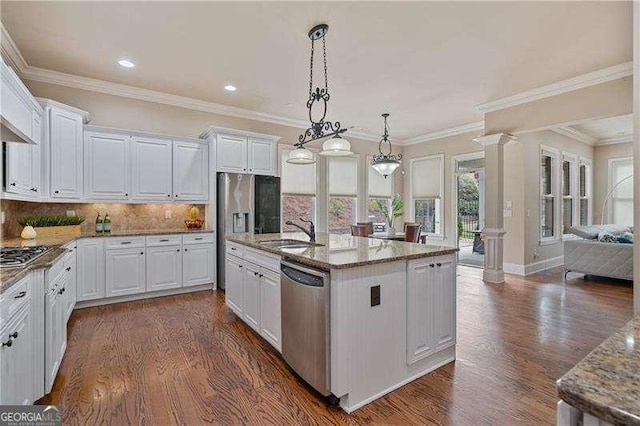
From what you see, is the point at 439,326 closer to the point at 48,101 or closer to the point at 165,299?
the point at 165,299

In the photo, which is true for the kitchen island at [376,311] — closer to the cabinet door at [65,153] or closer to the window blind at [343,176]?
the cabinet door at [65,153]

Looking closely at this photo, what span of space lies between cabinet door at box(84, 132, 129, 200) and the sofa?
7.28 m

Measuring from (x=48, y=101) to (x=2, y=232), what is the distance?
1510mm

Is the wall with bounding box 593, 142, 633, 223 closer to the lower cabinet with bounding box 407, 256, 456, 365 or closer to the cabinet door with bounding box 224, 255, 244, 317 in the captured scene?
the lower cabinet with bounding box 407, 256, 456, 365

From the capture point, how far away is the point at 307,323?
84.8 inches

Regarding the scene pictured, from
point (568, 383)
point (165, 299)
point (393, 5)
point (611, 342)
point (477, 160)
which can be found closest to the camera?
point (568, 383)

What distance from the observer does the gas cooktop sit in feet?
6.22

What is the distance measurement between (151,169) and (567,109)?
5915mm

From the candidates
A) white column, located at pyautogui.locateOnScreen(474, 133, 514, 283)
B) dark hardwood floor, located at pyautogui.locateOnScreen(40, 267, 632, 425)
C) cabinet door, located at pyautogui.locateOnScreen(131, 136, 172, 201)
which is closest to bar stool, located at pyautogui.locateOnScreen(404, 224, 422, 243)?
white column, located at pyautogui.locateOnScreen(474, 133, 514, 283)

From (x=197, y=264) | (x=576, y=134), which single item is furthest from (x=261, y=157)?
(x=576, y=134)

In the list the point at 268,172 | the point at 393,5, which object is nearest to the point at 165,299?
the point at 268,172

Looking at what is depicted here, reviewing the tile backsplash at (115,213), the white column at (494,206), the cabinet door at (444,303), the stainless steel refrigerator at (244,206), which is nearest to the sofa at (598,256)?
the white column at (494,206)

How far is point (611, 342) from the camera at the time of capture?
824 mm

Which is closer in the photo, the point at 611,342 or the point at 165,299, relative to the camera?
the point at 611,342
